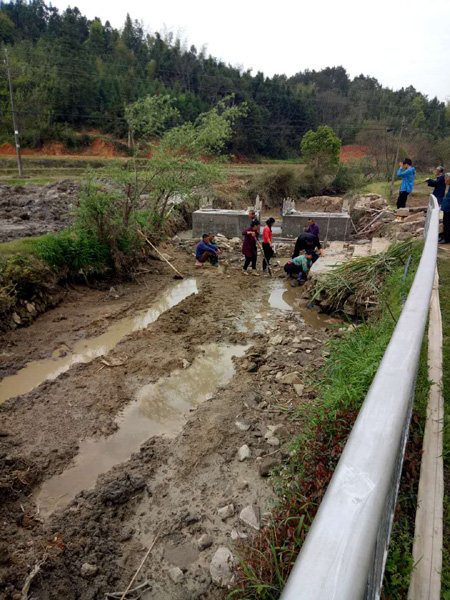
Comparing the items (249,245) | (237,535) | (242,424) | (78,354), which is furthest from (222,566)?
(249,245)

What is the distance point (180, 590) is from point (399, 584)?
68.7 inches

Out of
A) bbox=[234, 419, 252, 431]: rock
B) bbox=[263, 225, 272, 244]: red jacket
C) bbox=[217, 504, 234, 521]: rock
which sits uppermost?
bbox=[263, 225, 272, 244]: red jacket

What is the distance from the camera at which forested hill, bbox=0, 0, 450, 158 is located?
43500 millimetres

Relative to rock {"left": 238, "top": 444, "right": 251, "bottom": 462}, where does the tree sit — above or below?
above

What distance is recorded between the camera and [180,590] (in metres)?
2.66

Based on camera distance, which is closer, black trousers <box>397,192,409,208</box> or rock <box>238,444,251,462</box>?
rock <box>238,444,251,462</box>

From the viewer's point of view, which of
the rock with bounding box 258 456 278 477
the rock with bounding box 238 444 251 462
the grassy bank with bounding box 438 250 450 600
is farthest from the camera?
the rock with bounding box 238 444 251 462

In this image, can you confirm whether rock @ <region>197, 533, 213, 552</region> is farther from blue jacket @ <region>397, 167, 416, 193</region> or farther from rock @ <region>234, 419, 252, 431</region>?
blue jacket @ <region>397, 167, 416, 193</region>

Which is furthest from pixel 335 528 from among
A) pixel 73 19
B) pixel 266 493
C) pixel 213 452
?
pixel 73 19

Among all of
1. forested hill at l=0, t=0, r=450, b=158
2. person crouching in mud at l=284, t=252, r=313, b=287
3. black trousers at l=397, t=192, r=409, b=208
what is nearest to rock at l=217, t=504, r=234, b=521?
person crouching in mud at l=284, t=252, r=313, b=287

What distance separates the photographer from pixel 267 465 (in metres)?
3.57

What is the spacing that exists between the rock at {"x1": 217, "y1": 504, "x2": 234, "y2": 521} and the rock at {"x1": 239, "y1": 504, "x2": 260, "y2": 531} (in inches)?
3.4

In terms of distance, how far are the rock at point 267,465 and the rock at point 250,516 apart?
14.2 inches

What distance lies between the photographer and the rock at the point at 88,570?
9.03 feet
